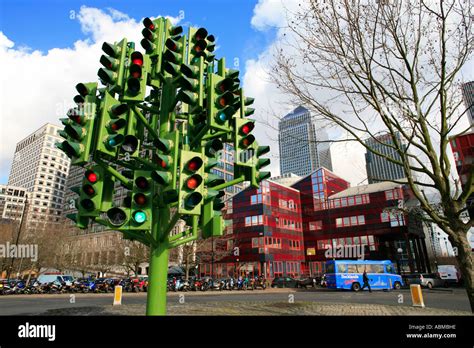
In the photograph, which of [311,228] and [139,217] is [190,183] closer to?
[139,217]

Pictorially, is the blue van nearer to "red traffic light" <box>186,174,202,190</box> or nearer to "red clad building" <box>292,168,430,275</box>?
"red clad building" <box>292,168,430,275</box>

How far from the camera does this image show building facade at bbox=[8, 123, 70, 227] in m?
130

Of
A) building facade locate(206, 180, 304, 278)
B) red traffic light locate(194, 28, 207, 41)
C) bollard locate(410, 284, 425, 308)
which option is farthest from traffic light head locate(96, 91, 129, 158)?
building facade locate(206, 180, 304, 278)

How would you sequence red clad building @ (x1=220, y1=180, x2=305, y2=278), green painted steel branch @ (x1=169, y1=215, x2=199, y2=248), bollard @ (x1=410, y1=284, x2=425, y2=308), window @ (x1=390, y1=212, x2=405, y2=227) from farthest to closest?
red clad building @ (x1=220, y1=180, x2=305, y2=278) → window @ (x1=390, y1=212, x2=405, y2=227) → bollard @ (x1=410, y1=284, x2=425, y2=308) → green painted steel branch @ (x1=169, y1=215, x2=199, y2=248)

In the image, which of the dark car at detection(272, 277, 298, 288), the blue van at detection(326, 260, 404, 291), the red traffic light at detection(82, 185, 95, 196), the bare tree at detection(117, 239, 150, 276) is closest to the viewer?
the red traffic light at detection(82, 185, 95, 196)

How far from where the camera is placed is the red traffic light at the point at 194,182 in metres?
4.02

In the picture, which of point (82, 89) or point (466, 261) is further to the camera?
point (466, 261)

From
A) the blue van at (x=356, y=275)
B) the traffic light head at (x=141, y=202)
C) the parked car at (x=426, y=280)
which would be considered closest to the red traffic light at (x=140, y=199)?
the traffic light head at (x=141, y=202)

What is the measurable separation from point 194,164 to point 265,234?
50000 mm

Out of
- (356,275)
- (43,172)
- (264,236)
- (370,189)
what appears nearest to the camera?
(356,275)

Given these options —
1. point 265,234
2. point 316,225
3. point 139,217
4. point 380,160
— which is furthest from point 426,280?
point 139,217

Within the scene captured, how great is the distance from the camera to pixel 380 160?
10.0 m

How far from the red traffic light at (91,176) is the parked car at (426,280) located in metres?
33.8

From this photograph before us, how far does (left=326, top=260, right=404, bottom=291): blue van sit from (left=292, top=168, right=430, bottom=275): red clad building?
23.6m
